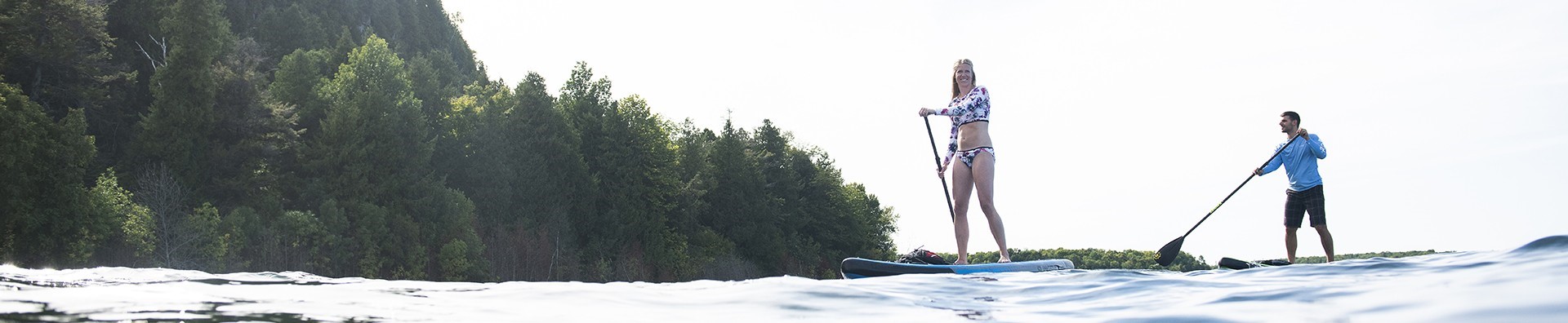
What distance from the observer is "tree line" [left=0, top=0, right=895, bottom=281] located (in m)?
31.4

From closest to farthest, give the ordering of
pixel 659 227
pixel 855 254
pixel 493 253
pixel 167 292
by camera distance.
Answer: pixel 167 292, pixel 493 253, pixel 659 227, pixel 855 254

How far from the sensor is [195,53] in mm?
37406

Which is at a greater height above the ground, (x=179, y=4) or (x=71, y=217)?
(x=179, y=4)

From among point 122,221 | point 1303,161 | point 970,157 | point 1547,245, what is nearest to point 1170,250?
point 1303,161

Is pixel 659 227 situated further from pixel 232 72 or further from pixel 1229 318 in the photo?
pixel 1229 318

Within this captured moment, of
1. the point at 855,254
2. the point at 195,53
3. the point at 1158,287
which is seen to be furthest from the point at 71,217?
the point at 855,254

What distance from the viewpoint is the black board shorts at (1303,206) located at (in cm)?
998

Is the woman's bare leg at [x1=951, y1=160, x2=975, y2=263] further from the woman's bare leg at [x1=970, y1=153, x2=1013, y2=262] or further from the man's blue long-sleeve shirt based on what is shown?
the man's blue long-sleeve shirt

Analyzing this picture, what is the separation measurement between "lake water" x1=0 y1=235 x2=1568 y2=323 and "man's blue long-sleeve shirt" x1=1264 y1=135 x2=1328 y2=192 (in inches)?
170

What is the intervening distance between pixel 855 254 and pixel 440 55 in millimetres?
27573

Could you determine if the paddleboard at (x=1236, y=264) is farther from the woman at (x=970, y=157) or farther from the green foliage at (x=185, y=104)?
the green foliage at (x=185, y=104)

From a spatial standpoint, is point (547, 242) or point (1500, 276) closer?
point (1500, 276)

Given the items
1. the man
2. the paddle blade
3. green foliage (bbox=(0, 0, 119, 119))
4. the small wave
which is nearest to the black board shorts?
the man

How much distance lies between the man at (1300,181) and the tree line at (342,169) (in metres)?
30.3
